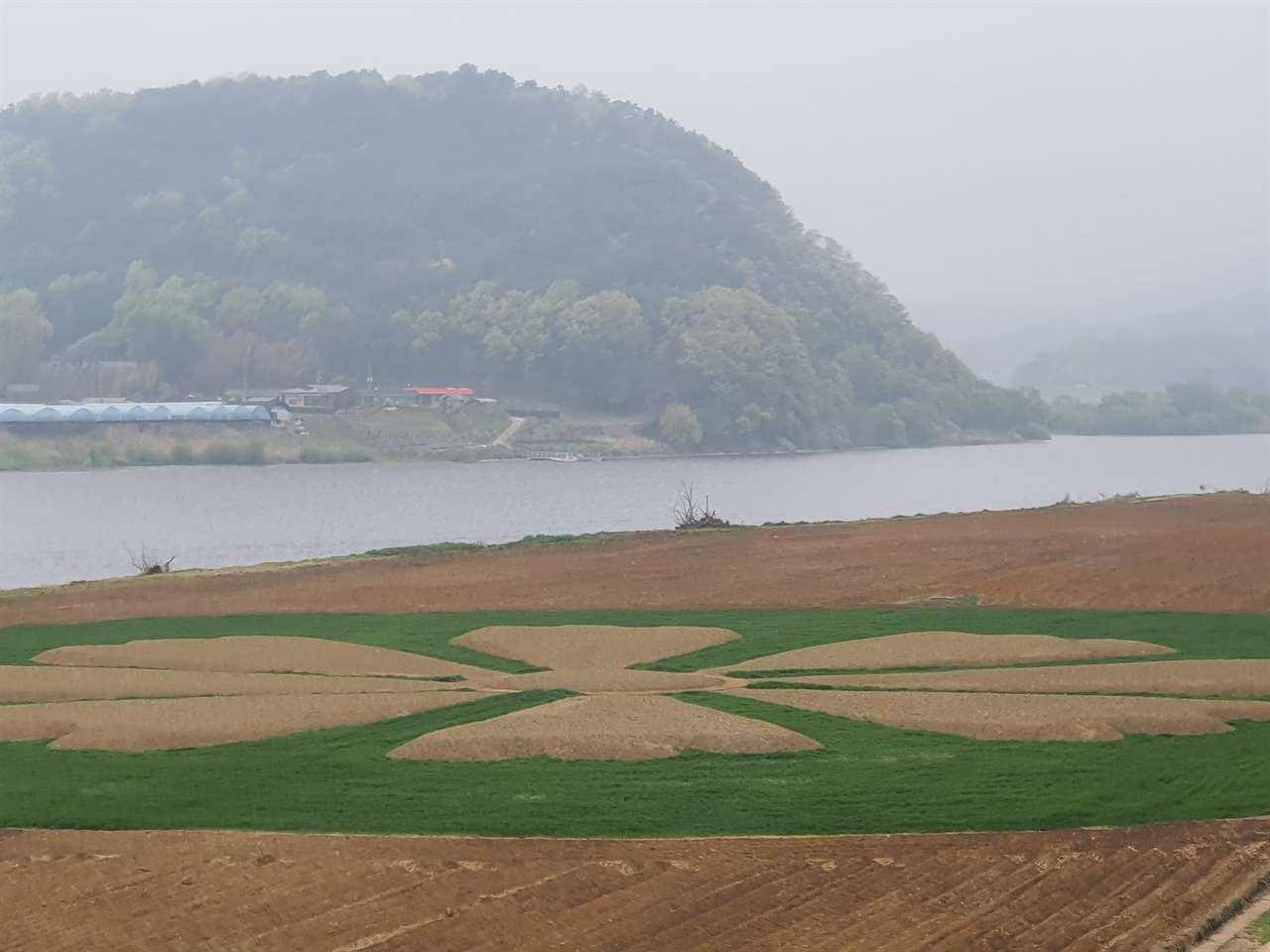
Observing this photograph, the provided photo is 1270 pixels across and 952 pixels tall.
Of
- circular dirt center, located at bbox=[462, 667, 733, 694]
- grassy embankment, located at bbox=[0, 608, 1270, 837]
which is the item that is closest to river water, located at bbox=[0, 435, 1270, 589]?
circular dirt center, located at bbox=[462, 667, 733, 694]

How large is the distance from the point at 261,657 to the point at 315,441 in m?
82.5

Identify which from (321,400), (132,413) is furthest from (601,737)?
(321,400)

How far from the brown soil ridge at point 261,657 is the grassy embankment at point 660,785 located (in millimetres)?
3008

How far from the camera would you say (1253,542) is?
32594mm

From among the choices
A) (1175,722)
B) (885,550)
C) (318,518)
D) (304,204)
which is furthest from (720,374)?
(1175,722)

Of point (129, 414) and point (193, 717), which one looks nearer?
point (193, 717)

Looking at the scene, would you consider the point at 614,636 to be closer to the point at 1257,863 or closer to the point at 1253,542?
the point at 1257,863

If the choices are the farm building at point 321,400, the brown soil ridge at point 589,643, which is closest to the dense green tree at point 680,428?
the farm building at point 321,400

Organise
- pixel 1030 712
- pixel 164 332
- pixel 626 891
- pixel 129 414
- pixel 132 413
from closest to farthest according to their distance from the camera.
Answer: pixel 626 891 → pixel 1030 712 → pixel 129 414 → pixel 132 413 → pixel 164 332

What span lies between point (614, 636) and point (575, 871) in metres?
11.0

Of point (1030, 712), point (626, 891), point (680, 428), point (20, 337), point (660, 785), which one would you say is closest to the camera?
point (626, 891)

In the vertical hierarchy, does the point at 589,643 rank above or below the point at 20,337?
below

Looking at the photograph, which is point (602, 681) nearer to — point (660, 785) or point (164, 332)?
point (660, 785)

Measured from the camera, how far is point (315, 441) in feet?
336
